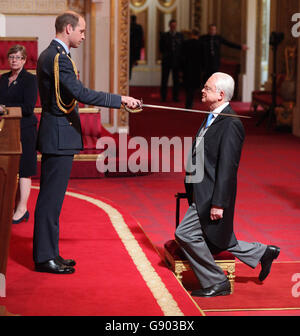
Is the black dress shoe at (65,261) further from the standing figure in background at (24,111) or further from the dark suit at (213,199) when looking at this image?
the standing figure in background at (24,111)

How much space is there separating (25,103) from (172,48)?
38.5 feet

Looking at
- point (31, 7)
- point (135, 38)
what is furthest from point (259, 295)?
point (135, 38)

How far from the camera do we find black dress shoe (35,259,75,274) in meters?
4.47

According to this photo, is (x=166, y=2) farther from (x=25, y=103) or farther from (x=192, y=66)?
(x=25, y=103)

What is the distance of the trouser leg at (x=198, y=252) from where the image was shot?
14.1 feet

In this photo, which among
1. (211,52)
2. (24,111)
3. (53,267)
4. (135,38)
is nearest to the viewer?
(53,267)

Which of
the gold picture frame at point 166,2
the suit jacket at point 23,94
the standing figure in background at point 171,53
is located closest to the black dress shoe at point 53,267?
the suit jacket at point 23,94

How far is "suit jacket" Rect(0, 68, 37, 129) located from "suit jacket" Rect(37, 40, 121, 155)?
5.02 feet

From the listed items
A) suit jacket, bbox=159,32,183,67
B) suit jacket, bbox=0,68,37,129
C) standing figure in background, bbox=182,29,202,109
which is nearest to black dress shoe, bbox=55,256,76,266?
suit jacket, bbox=0,68,37,129

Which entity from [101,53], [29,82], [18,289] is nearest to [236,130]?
[18,289]

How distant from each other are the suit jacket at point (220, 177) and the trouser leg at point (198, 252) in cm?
5

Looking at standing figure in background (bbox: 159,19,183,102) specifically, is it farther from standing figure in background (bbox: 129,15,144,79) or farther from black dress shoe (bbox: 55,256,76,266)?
black dress shoe (bbox: 55,256,76,266)

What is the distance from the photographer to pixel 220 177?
423cm

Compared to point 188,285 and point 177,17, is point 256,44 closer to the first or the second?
point 177,17
